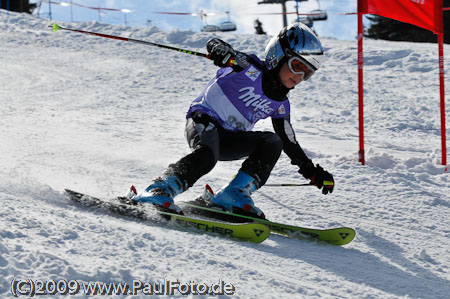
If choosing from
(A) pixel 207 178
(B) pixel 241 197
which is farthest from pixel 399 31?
(B) pixel 241 197

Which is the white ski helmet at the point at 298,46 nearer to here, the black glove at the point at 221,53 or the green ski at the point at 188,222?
the black glove at the point at 221,53

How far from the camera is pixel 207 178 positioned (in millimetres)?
4230

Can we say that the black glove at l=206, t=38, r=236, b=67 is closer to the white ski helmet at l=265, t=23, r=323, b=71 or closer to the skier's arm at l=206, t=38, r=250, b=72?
the skier's arm at l=206, t=38, r=250, b=72

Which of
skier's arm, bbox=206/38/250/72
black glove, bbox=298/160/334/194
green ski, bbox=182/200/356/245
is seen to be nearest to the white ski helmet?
skier's arm, bbox=206/38/250/72

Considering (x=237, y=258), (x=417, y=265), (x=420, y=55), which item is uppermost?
(x=420, y=55)

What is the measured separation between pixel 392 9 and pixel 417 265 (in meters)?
3.32

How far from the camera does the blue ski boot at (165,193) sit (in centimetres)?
281

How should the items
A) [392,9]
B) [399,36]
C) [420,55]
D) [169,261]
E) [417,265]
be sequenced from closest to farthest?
[169,261] < [417,265] < [392,9] < [420,55] < [399,36]

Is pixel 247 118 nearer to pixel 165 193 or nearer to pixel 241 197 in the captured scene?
pixel 241 197

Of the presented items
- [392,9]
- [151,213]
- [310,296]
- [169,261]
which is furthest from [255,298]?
[392,9]

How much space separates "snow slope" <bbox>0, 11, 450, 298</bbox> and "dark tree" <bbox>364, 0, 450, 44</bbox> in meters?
18.6

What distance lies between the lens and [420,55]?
10.5m

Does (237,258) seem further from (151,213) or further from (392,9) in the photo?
(392,9)

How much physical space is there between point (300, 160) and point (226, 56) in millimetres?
804
